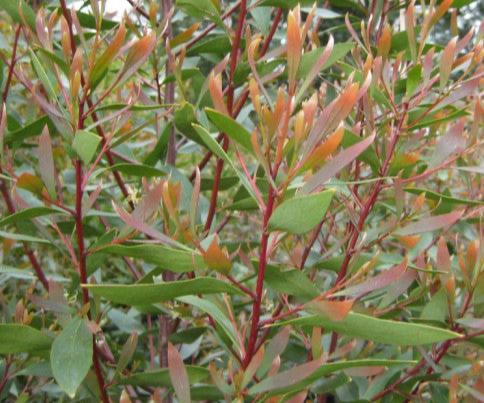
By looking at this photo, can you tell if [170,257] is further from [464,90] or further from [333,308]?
[464,90]

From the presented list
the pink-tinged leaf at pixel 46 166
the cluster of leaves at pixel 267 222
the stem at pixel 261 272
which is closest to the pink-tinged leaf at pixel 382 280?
the cluster of leaves at pixel 267 222

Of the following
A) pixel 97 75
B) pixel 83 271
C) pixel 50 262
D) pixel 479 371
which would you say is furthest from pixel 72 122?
pixel 50 262

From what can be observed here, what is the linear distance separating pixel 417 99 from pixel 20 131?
2.23 ft

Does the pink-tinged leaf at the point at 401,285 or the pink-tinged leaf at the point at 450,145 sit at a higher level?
the pink-tinged leaf at the point at 450,145

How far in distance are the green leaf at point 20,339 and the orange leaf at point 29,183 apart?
0.64 ft

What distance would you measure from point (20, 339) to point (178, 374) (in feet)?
0.84

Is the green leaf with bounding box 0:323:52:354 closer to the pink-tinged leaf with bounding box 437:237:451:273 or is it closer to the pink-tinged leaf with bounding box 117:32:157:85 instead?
the pink-tinged leaf with bounding box 117:32:157:85

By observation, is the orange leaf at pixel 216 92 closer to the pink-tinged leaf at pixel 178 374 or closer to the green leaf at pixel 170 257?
the green leaf at pixel 170 257

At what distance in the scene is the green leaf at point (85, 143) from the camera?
879 millimetres

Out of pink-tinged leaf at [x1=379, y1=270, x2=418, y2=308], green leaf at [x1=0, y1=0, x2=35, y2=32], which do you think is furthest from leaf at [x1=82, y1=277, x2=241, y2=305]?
green leaf at [x1=0, y1=0, x2=35, y2=32]

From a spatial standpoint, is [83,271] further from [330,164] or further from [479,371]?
[479,371]

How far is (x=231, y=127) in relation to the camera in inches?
32.7

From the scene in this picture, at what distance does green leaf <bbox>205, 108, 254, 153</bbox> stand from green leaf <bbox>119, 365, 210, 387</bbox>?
1.18ft

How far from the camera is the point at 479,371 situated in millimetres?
1062
